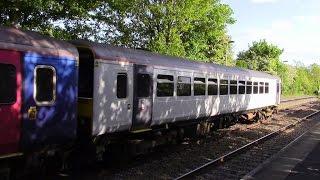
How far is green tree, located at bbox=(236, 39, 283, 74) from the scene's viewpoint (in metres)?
76.9

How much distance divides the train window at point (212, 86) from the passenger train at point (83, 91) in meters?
0.50

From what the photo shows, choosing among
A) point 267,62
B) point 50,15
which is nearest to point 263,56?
point 267,62

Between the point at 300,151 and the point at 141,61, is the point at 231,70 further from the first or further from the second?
the point at 141,61

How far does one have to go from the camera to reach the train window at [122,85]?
504 inches

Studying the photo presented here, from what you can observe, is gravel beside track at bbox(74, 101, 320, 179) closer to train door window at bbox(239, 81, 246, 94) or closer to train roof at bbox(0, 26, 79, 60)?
train door window at bbox(239, 81, 246, 94)

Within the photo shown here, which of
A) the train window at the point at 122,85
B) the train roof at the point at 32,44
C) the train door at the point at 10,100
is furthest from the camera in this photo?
the train window at the point at 122,85

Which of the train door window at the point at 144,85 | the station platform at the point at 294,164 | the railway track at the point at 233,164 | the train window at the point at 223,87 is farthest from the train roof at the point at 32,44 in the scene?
the train window at the point at 223,87

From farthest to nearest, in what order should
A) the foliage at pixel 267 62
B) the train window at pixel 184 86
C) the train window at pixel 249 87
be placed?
the foliage at pixel 267 62 < the train window at pixel 249 87 < the train window at pixel 184 86

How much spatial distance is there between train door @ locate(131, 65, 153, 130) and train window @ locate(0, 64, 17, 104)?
482 centimetres

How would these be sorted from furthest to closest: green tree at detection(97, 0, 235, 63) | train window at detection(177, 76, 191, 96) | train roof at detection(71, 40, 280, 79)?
green tree at detection(97, 0, 235, 63), train window at detection(177, 76, 191, 96), train roof at detection(71, 40, 280, 79)

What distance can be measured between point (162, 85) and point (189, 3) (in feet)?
71.3

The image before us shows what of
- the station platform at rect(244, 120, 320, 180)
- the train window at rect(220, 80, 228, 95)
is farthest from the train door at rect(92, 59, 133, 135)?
the train window at rect(220, 80, 228, 95)

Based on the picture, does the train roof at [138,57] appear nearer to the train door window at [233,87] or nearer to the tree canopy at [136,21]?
the train door window at [233,87]

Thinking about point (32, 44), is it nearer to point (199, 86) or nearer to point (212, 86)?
point (199, 86)
